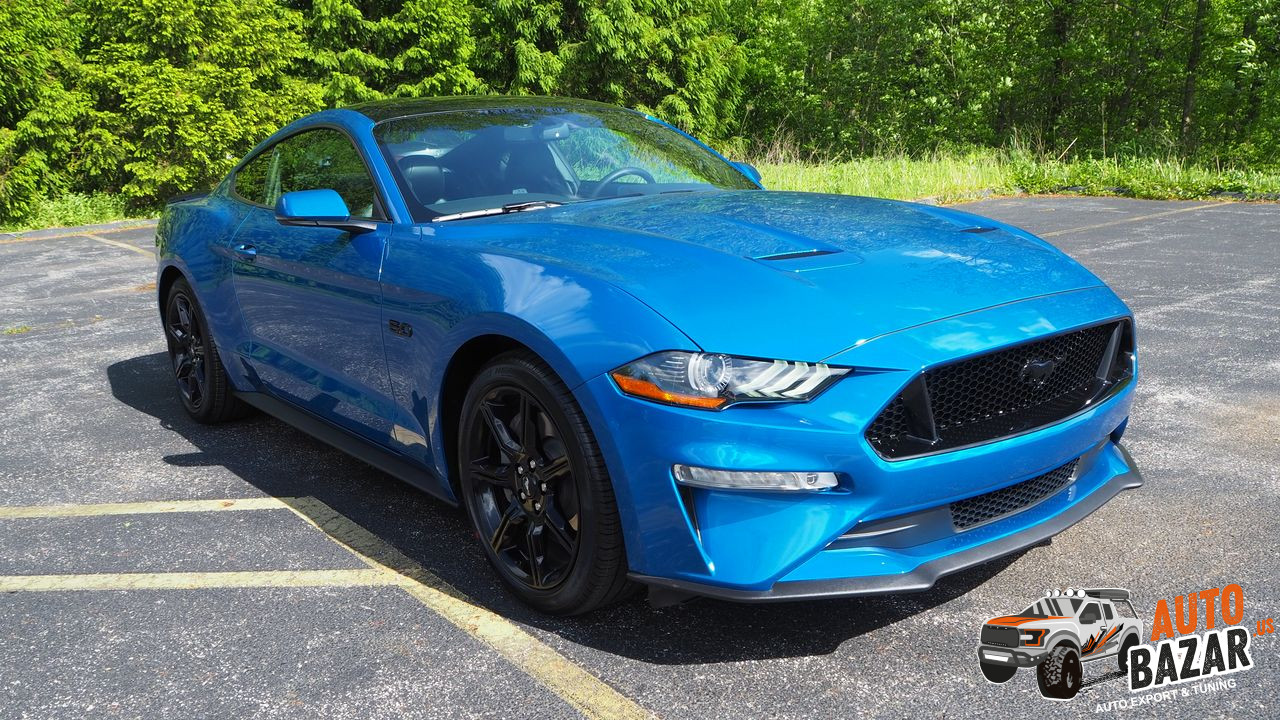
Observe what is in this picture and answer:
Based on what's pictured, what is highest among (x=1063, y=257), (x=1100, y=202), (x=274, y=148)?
(x=274, y=148)

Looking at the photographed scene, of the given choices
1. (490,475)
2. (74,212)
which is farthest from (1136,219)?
(74,212)

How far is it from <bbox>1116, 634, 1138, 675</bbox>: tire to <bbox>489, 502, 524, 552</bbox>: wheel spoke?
1.66 m

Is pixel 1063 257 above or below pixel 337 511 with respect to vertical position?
above

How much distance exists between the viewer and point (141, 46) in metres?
18.3

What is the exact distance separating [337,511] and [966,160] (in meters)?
16.5

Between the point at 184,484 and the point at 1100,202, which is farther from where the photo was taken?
the point at 1100,202

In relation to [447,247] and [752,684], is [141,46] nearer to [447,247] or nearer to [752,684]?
[447,247]

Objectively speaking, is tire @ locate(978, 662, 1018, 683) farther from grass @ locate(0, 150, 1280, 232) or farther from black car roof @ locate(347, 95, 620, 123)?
grass @ locate(0, 150, 1280, 232)

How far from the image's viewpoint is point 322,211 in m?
3.65

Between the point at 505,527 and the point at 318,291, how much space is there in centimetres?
132

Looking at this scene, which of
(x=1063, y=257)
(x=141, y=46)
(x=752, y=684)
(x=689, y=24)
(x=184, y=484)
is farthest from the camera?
(x=689, y=24)

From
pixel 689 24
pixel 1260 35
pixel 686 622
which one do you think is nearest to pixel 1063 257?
pixel 686 622

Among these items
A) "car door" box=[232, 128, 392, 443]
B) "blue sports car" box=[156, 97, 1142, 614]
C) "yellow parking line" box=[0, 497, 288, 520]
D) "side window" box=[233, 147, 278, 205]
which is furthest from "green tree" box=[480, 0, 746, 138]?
"blue sports car" box=[156, 97, 1142, 614]

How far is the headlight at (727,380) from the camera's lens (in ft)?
8.22
